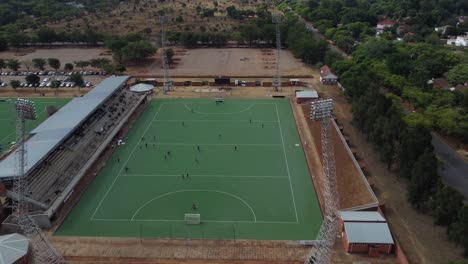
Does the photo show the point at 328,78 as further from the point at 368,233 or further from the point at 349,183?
the point at 368,233

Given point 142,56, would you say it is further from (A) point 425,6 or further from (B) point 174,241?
(A) point 425,6

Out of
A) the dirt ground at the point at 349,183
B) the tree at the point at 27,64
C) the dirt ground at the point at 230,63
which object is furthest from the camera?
the tree at the point at 27,64

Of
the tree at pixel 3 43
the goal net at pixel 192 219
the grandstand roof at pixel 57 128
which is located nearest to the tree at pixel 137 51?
the grandstand roof at pixel 57 128

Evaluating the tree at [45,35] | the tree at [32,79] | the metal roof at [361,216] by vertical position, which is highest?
the tree at [45,35]

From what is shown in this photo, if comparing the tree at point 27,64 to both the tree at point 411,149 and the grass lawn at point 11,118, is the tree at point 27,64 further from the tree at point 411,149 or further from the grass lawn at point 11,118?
the tree at point 411,149

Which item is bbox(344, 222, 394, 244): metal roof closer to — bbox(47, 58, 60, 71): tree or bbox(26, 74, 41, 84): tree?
bbox(26, 74, 41, 84): tree

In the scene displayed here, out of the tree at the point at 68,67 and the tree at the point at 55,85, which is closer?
the tree at the point at 55,85

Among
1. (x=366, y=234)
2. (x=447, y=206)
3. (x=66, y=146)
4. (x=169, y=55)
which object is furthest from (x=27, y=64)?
(x=447, y=206)
